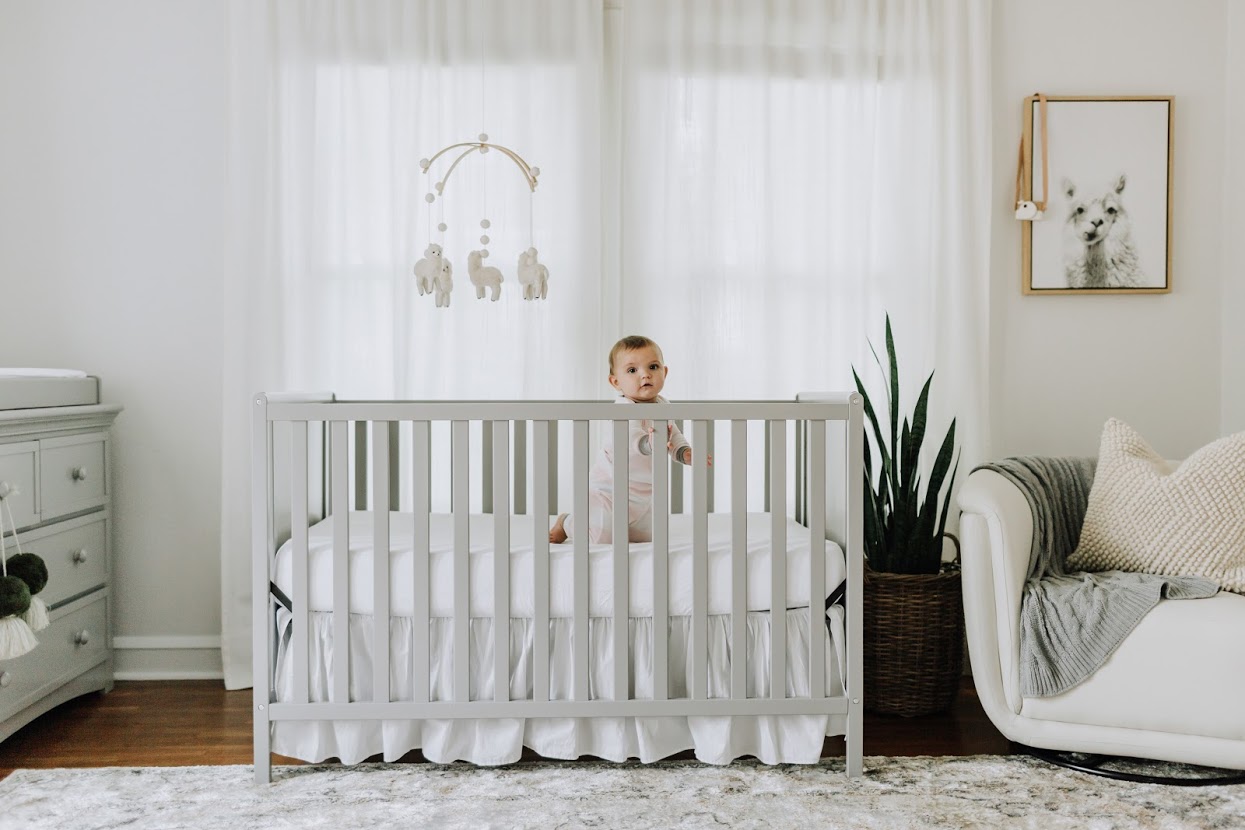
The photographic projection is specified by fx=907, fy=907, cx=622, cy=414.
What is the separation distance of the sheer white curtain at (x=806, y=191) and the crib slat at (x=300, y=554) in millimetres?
1113

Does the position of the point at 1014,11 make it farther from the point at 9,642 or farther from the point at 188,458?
the point at 9,642

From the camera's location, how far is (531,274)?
232 cm

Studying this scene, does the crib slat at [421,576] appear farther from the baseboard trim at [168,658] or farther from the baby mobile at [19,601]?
the baseboard trim at [168,658]

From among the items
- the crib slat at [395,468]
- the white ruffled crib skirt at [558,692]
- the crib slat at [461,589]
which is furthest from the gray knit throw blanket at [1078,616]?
the crib slat at [395,468]

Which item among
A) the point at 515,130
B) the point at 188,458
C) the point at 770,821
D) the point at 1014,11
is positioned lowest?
the point at 770,821

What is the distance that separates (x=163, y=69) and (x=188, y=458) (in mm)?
1155

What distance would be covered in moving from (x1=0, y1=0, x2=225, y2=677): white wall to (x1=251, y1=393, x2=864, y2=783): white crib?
0.92 metres

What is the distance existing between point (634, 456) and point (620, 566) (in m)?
0.33

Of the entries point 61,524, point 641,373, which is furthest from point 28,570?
point 641,373

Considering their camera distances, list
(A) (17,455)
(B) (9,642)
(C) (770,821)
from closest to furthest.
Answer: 1. (C) (770,821)
2. (B) (9,642)
3. (A) (17,455)

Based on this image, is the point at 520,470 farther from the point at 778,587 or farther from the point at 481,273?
the point at 778,587

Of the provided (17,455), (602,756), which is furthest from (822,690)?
(17,455)

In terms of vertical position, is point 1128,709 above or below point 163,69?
below

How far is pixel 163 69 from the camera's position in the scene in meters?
2.68
